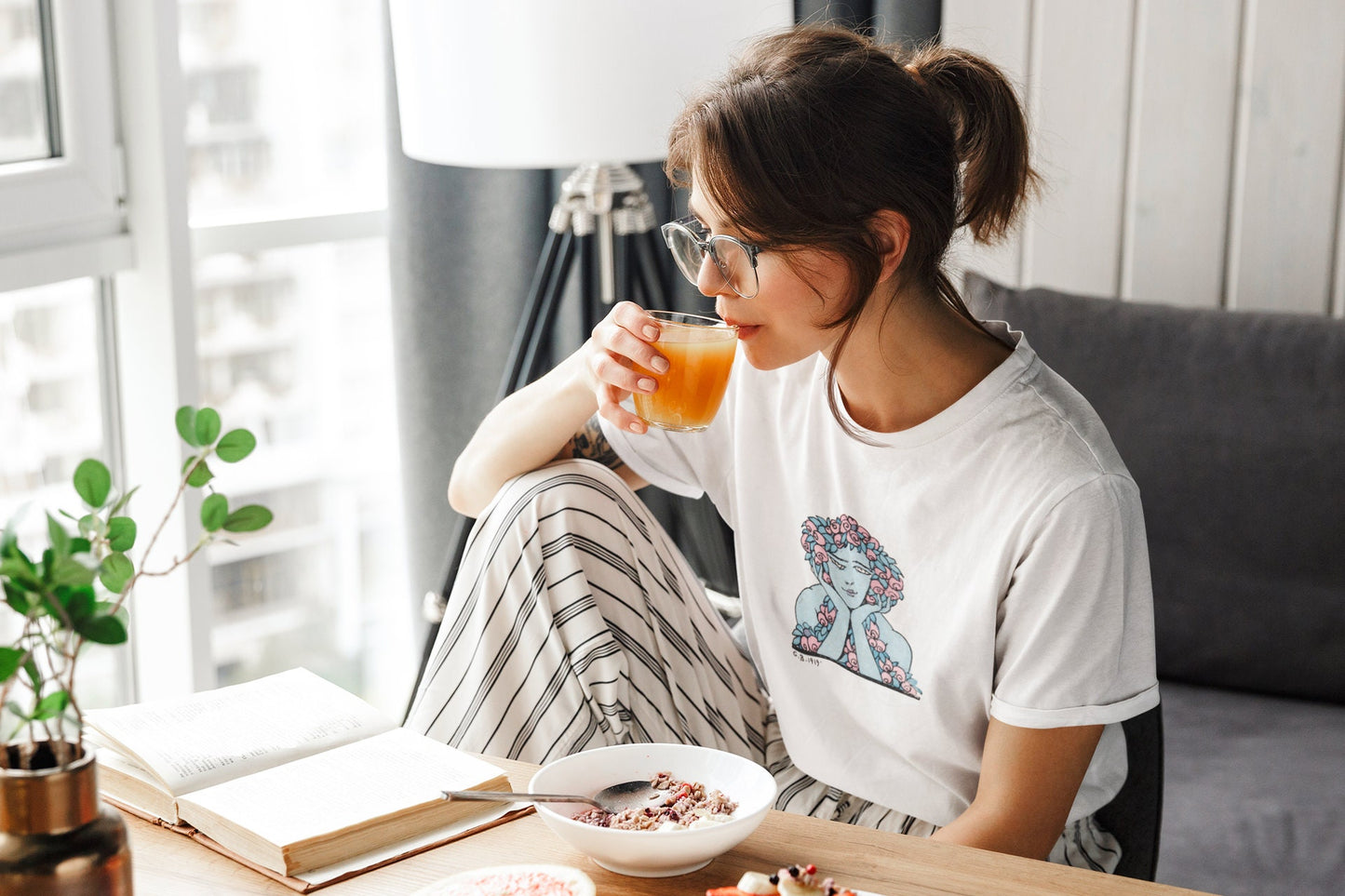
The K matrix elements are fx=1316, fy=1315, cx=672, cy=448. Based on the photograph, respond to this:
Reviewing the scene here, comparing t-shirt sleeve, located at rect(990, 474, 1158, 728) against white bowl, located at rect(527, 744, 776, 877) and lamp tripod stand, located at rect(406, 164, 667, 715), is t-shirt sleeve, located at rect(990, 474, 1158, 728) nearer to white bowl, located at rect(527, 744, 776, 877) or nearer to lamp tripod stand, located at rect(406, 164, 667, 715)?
white bowl, located at rect(527, 744, 776, 877)

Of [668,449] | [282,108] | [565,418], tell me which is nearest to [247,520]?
[565,418]

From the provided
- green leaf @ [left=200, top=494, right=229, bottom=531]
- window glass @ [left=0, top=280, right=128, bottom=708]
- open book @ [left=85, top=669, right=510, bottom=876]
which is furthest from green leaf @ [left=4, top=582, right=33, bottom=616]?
window glass @ [left=0, top=280, right=128, bottom=708]

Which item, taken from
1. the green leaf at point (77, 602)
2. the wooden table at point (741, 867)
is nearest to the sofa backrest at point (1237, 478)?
the wooden table at point (741, 867)

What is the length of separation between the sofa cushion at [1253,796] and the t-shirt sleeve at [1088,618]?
0.33 m

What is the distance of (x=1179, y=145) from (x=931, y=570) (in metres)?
1.21

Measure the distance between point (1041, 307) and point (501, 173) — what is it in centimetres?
100

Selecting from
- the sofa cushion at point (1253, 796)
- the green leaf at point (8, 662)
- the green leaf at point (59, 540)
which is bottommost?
the sofa cushion at point (1253, 796)

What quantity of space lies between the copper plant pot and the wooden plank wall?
1617 mm

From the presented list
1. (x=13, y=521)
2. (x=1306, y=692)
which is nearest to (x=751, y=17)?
(x=1306, y=692)

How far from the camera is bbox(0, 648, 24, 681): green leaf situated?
2.23 ft

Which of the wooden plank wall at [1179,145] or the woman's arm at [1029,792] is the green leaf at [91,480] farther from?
the wooden plank wall at [1179,145]

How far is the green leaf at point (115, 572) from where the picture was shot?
2.48 feet

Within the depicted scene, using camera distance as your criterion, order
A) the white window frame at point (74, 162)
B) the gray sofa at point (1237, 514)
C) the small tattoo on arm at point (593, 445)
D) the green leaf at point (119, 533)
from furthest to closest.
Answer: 1. the white window frame at point (74, 162)
2. the gray sofa at point (1237, 514)
3. the small tattoo on arm at point (593, 445)
4. the green leaf at point (119, 533)

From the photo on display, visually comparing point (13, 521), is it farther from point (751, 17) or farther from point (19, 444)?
point (19, 444)
